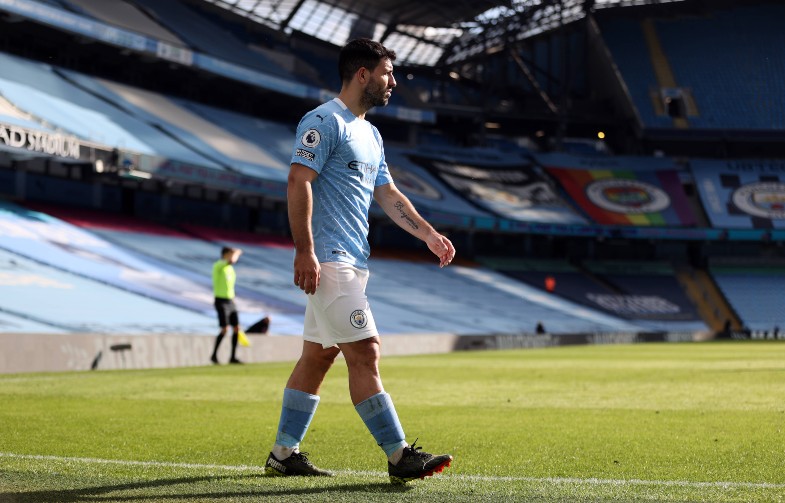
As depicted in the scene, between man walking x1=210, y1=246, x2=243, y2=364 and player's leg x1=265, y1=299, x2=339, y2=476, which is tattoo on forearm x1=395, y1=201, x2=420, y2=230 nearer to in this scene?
player's leg x1=265, y1=299, x2=339, y2=476

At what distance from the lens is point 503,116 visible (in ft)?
228

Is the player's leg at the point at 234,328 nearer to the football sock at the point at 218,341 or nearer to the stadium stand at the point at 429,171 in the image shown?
the football sock at the point at 218,341

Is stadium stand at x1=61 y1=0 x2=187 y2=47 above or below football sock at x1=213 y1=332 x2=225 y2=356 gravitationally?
above

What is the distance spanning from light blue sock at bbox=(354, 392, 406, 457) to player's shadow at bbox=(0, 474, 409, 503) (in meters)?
0.24

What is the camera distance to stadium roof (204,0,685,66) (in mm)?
60156

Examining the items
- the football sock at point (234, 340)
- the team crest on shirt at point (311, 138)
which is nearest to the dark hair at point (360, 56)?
the team crest on shirt at point (311, 138)

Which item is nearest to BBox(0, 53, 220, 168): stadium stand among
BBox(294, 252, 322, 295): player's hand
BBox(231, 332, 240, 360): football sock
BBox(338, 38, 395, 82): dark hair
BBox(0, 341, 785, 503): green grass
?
BBox(231, 332, 240, 360): football sock

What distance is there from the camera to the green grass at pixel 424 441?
5.15 meters

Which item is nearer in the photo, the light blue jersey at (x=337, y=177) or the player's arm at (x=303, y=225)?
the player's arm at (x=303, y=225)

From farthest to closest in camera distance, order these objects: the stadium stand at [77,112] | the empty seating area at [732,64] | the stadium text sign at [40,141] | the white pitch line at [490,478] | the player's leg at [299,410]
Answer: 1. the empty seating area at [732,64]
2. the stadium stand at [77,112]
3. the stadium text sign at [40,141]
4. the player's leg at [299,410]
5. the white pitch line at [490,478]

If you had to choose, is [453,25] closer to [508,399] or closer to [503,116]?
[503,116]

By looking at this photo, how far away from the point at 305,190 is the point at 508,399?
7.11 meters

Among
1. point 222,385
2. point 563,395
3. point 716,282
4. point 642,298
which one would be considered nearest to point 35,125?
point 222,385

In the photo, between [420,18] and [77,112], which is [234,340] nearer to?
[77,112]
